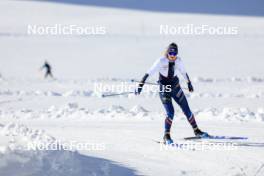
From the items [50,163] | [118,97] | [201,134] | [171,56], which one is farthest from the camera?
[118,97]

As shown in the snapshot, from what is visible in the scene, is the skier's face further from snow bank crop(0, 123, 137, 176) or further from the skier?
snow bank crop(0, 123, 137, 176)

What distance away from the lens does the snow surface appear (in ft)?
28.4

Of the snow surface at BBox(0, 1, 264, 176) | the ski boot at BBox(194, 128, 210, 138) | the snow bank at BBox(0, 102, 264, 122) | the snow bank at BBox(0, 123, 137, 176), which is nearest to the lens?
the snow bank at BBox(0, 123, 137, 176)

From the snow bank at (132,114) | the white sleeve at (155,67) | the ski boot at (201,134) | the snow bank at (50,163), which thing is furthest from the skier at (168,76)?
the snow bank at (132,114)

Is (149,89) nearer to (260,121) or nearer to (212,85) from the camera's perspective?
(212,85)

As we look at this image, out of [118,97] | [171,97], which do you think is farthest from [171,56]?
[118,97]

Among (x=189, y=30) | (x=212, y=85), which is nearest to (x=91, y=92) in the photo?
(x=212, y=85)

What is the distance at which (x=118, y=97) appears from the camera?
23.0 meters

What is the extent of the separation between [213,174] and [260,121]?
A: 5.54 metres

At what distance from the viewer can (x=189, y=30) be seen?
53.2 metres

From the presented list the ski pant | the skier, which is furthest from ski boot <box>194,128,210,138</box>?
the skier

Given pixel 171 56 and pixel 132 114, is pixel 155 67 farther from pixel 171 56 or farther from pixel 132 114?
pixel 132 114

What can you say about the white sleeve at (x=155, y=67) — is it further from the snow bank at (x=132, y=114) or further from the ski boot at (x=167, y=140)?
the snow bank at (x=132, y=114)

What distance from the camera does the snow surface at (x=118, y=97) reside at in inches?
340
